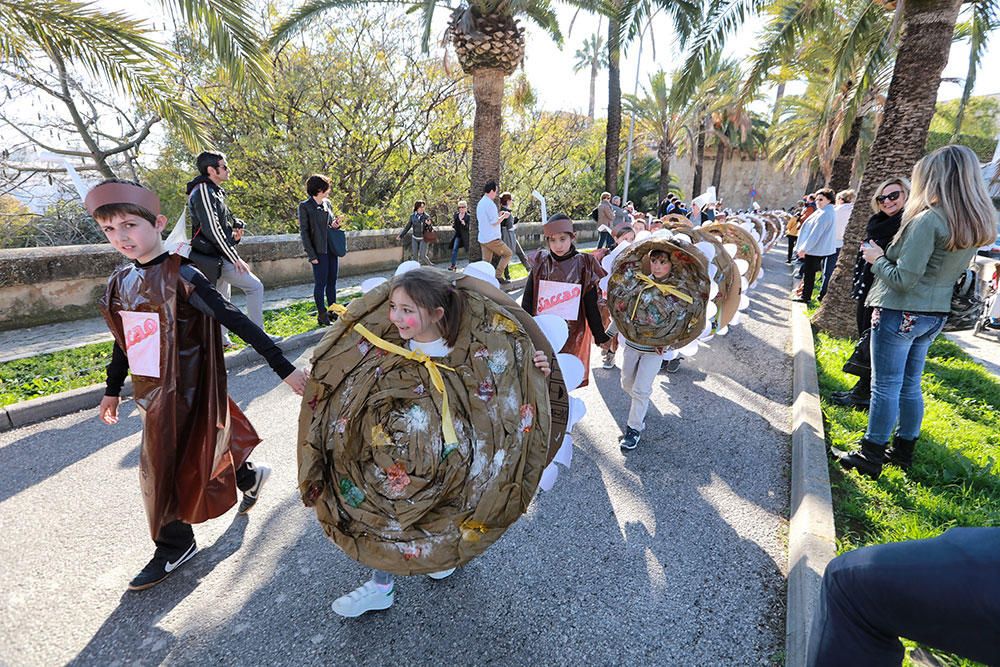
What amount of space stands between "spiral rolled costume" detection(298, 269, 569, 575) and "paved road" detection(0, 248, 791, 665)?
0.70 metres

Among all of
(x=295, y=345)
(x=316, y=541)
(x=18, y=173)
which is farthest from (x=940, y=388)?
(x=18, y=173)

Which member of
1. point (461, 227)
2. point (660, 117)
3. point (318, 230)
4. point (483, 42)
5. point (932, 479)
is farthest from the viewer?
point (660, 117)

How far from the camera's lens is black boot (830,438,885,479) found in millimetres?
3533

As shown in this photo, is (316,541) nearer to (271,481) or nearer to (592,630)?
(271,481)

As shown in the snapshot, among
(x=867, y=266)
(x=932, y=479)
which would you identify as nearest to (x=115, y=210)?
(x=932, y=479)

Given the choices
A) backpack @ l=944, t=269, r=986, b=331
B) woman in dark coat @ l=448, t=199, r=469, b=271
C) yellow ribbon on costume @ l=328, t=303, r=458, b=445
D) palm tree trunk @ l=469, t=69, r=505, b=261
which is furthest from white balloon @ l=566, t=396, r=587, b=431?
woman in dark coat @ l=448, t=199, r=469, b=271

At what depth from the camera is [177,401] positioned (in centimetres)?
245

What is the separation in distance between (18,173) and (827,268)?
56.1ft

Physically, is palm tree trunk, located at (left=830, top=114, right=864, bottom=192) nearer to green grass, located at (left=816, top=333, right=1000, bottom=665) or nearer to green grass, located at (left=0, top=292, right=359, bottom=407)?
green grass, located at (left=816, top=333, right=1000, bottom=665)

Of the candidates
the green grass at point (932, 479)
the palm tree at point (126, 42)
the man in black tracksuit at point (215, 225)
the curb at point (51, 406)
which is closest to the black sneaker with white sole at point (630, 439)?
the green grass at point (932, 479)

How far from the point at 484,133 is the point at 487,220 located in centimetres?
239

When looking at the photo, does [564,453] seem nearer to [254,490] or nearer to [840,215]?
[254,490]

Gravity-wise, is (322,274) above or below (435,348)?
below

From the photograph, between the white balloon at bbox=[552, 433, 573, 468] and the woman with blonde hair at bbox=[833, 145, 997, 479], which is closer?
the white balloon at bbox=[552, 433, 573, 468]
